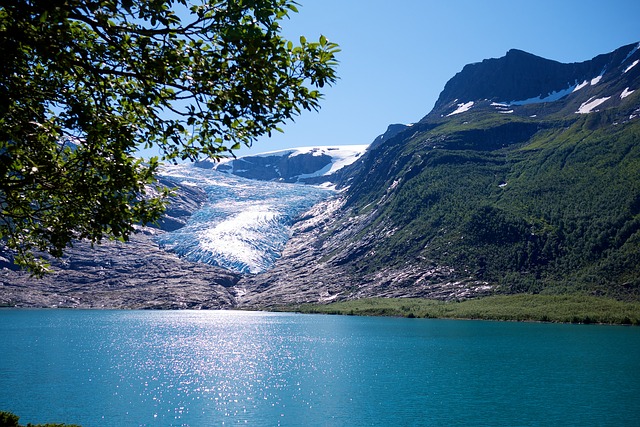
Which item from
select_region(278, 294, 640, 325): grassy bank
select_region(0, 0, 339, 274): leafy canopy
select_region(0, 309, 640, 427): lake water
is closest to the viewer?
select_region(0, 0, 339, 274): leafy canopy

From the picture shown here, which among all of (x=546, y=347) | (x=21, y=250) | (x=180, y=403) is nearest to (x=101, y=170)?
(x=21, y=250)

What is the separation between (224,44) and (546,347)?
111683mm

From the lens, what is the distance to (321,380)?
2793 inches

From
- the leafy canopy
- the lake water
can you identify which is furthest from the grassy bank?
the leafy canopy

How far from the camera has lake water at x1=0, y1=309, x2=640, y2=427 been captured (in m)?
51.9

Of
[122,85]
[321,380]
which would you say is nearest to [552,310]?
[321,380]

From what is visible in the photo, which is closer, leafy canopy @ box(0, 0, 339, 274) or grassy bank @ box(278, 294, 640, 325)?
leafy canopy @ box(0, 0, 339, 274)

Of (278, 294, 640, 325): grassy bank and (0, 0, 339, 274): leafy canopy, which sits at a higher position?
(0, 0, 339, 274): leafy canopy

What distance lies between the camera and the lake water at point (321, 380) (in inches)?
2042

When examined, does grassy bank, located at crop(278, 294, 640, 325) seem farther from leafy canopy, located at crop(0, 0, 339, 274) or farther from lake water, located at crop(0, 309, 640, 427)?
leafy canopy, located at crop(0, 0, 339, 274)

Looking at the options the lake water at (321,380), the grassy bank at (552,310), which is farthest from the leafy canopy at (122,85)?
the grassy bank at (552,310)

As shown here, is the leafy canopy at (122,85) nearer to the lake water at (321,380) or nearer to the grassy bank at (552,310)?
the lake water at (321,380)

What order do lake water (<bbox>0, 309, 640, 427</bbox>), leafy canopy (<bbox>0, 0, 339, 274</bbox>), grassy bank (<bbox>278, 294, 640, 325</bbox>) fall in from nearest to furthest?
leafy canopy (<bbox>0, 0, 339, 274</bbox>), lake water (<bbox>0, 309, 640, 427</bbox>), grassy bank (<bbox>278, 294, 640, 325</bbox>)

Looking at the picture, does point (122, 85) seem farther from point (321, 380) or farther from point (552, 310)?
point (552, 310)
